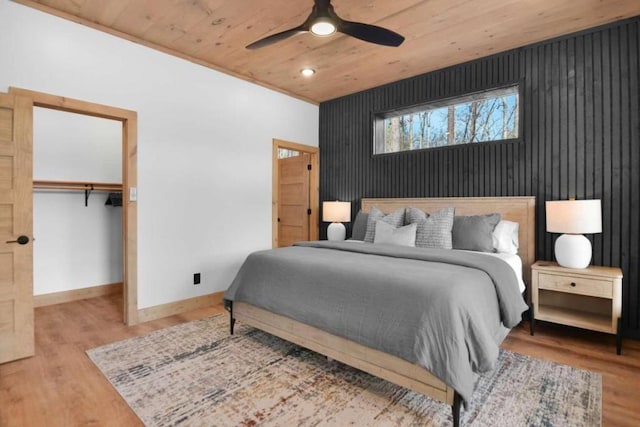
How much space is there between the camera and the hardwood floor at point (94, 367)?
5.77 feet

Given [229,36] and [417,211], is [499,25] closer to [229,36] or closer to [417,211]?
[417,211]

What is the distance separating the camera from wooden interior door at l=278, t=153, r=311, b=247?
5129 mm

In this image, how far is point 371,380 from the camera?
2111 millimetres

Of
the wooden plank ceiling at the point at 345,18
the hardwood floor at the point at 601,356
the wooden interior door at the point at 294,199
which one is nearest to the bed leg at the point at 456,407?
the hardwood floor at the point at 601,356

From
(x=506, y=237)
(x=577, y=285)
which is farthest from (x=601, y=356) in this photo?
(x=506, y=237)

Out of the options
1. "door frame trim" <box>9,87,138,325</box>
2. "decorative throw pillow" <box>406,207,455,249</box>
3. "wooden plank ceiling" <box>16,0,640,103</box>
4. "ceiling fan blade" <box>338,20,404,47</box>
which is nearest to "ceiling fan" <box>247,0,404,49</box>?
"ceiling fan blade" <box>338,20,404,47</box>

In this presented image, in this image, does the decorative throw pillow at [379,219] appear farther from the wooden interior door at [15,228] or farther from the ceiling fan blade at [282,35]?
the wooden interior door at [15,228]

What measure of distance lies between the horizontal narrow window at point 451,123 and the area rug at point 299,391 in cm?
229

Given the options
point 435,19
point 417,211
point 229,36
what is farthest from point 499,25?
point 229,36

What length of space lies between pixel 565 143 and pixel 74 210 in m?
5.37

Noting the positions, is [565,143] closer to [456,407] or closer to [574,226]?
[574,226]

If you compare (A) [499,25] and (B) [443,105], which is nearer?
(A) [499,25]

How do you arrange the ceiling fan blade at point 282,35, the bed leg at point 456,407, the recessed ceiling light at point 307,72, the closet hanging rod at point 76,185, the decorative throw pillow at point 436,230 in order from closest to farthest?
the bed leg at point 456,407 → the ceiling fan blade at point 282,35 → the decorative throw pillow at point 436,230 → the closet hanging rod at point 76,185 → the recessed ceiling light at point 307,72

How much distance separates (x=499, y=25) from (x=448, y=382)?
2.92m
